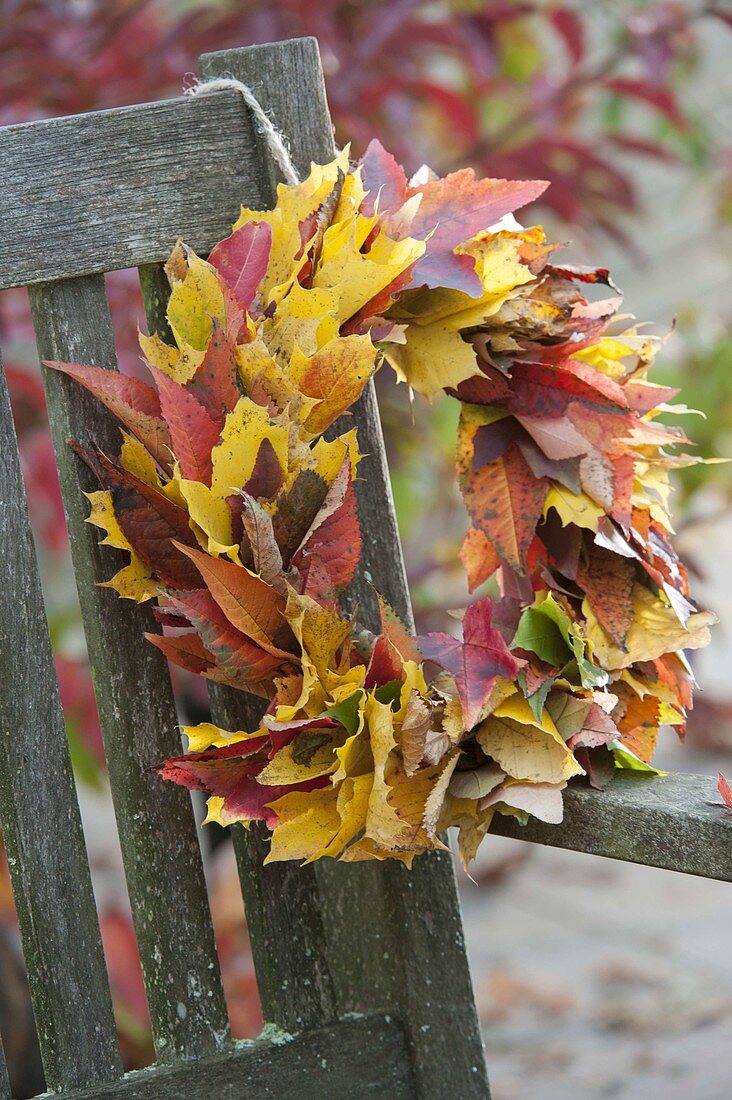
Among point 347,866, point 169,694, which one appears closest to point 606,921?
point 347,866

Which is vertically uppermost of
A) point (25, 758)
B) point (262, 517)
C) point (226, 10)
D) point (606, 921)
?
point (226, 10)

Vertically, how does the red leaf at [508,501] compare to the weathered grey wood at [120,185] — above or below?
below

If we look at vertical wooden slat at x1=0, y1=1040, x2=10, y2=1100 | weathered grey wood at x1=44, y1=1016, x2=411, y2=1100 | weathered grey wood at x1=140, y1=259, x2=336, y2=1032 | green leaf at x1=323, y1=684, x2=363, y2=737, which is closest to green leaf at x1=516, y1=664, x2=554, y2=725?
green leaf at x1=323, y1=684, x2=363, y2=737

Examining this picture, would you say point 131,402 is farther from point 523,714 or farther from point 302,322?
point 523,714

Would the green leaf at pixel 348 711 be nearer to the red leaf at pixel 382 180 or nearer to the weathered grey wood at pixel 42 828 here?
the weathered grey wood at pixel 42 828

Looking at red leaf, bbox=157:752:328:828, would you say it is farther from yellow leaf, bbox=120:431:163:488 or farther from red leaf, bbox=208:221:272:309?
red leaf, bbox=208:221:272:309

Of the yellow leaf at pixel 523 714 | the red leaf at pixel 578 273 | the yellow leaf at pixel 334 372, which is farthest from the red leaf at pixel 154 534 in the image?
the red leaf at pixel 578 273

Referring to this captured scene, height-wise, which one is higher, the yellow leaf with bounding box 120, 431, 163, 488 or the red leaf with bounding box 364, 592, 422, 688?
the yellow leaf with bounding box 120, 431, 163, 488

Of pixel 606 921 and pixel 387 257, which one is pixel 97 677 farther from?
pixel 606 921

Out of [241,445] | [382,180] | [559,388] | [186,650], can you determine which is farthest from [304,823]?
[382,180]
